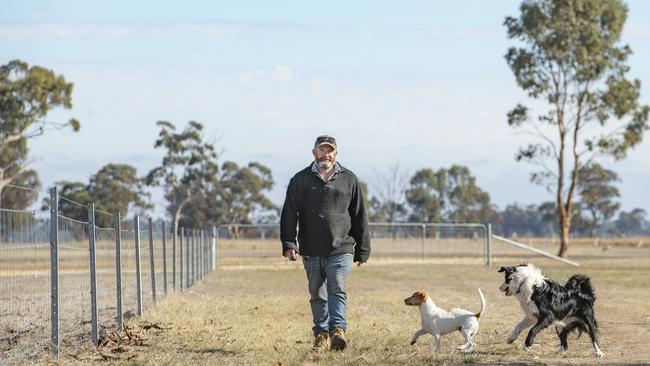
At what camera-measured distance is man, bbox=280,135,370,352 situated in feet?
38.5

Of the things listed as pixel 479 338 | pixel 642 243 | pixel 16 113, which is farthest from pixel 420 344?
pixel 642 243

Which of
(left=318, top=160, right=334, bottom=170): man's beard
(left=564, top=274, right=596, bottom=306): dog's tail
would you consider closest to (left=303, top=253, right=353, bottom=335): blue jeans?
(left=318, top=160, right=334, bottom=170): man's beard

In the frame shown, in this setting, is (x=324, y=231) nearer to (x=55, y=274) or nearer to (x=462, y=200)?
(x=55, y=274)

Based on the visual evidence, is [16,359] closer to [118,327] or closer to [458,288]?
[118,327]

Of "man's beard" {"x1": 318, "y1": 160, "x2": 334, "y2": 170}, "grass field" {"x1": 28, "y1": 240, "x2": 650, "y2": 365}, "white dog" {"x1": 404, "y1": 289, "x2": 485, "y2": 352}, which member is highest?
"man's beard" {"x1": 318, "y1": 160, "x2": 334, "y2": 170}

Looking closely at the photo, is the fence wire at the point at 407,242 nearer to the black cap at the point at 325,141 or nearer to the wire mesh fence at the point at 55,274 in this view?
the wire mesh fence at the point at 55,274

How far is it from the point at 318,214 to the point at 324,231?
0.18 m

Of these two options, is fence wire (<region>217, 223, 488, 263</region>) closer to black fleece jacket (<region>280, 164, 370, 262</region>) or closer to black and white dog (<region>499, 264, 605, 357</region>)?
black and white dog (<region>499, 264, 605, 357</region>)

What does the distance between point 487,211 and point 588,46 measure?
2252 inches

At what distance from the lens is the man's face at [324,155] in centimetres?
1161

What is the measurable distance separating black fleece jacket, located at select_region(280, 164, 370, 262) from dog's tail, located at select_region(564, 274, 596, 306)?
212 centimetres

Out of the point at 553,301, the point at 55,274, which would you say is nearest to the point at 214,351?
the point at 55,274

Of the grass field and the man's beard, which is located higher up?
the man's beard

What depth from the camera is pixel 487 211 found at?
11469 centimetres
